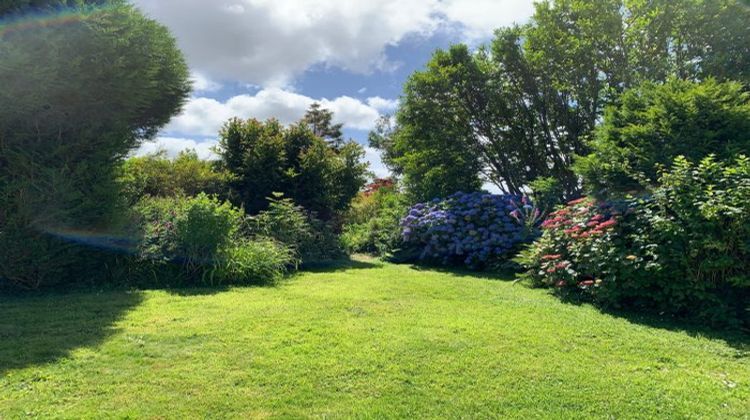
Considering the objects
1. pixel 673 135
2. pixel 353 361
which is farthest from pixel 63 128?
pixel 673 135

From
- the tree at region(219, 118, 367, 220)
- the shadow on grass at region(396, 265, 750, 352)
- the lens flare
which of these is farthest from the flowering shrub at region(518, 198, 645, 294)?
the lens flare

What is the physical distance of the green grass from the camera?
259 cm

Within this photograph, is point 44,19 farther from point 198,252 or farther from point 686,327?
point 686,327

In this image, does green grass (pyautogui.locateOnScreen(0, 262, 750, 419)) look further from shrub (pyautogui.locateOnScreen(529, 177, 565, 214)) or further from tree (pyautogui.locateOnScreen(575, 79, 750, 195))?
shrub (pyautogui.locateOnScreen(529, 177, 565, 214))

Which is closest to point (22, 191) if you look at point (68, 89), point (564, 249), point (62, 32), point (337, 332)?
point (68, 89)

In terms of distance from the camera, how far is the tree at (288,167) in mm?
10445

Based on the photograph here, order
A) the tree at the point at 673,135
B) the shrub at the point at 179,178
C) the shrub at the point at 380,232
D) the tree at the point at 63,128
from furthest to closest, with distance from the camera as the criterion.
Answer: the shrub at the point at 380,232 → the shrub at the point at 179,178 → the tree at the point at 673,135 → the tree at the point at 63,128

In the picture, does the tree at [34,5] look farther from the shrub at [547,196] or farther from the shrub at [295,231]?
the shrub at [547,196]

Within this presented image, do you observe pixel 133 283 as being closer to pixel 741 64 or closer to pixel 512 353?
pixel 512 353

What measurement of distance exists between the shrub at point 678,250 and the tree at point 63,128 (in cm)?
643

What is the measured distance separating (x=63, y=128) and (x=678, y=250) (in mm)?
7583

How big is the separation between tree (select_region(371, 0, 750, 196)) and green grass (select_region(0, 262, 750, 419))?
20.6 ft

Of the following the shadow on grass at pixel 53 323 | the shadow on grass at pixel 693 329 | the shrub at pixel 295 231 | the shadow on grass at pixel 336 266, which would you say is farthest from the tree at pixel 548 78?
the shadow on grass at pixel 53 323

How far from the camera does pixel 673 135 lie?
226 inches
